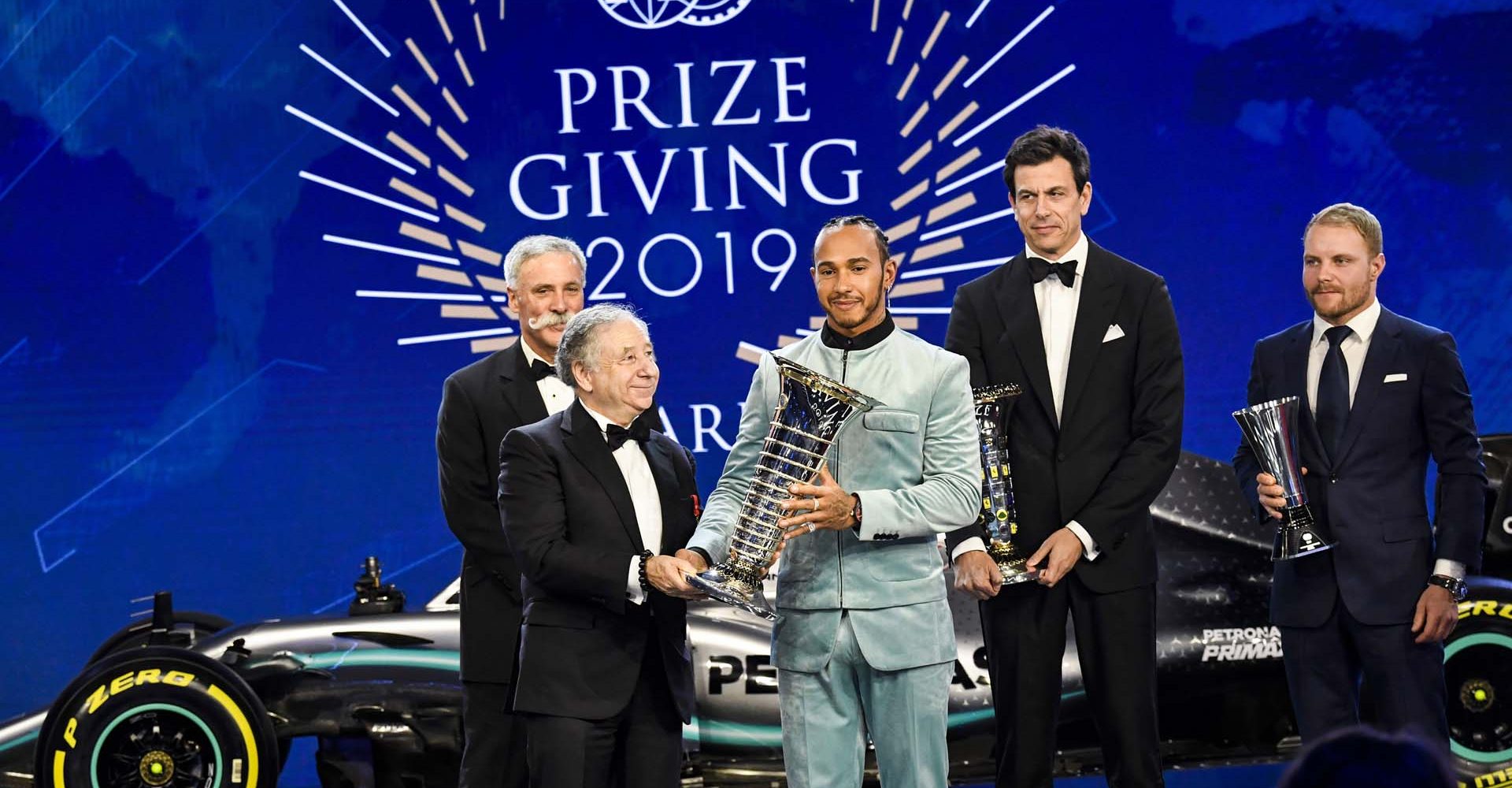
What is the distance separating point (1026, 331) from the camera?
345 centimetres

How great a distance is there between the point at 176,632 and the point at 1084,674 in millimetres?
2947

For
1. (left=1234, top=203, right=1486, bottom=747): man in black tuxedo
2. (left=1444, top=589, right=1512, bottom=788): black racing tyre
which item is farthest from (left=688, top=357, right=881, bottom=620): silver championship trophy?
(left=1444, top=589, right=1512, bottom=788): black racing tyre

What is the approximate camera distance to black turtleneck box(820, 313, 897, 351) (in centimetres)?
314

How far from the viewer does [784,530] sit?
9.66 feet

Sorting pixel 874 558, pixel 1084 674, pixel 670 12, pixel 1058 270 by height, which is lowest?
pixel 1084 674

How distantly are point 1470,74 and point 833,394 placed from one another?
4.22m

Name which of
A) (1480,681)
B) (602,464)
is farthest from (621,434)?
(1480,681)

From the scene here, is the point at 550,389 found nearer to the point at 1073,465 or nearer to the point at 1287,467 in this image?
the point at 1073,465

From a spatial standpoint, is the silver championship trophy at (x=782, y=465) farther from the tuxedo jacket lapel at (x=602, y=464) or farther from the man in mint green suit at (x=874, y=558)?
the tuxedo jacket lapel at (x=602, y=464)

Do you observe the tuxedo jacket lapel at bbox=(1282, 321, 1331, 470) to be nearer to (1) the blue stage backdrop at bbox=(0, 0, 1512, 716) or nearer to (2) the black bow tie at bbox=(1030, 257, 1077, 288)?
(2) the black bow tie at bbox=(1030, 257, 1077, 288)

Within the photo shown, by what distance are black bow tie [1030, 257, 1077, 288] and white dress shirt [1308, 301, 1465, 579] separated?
2.43 feet

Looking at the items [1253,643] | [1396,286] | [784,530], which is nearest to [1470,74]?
[1396,286]

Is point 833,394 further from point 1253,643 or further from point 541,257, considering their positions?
point 1253,643

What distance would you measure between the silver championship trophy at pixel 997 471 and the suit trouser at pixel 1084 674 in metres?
0.11
